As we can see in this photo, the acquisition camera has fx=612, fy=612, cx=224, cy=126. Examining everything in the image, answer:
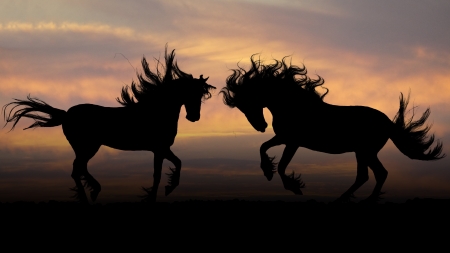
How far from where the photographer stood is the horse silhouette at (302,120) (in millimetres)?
12000

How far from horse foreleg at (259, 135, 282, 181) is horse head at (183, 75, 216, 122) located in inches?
57.9

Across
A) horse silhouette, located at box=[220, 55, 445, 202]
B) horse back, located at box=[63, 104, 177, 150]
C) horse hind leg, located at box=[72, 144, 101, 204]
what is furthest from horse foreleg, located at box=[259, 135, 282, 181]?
horse hind leg, located at box=[72, 144, 101, 204]

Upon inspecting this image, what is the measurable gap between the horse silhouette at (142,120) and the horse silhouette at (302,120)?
934 mm

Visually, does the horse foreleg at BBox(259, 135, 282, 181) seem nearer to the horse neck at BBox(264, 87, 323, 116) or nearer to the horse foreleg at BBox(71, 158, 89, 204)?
the horse neck at BBox(264, 87, 323, 116)

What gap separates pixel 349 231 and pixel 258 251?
1.64 metres

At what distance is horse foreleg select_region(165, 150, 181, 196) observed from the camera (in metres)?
12.1

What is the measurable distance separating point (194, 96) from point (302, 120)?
221 centimetres

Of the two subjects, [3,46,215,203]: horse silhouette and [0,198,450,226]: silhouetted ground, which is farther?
[3,46,215,203]: horse silhouette

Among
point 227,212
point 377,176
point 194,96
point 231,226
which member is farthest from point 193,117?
point 231,226

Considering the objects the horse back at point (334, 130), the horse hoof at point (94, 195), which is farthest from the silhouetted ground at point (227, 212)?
the horse hoof at point (94, 195)

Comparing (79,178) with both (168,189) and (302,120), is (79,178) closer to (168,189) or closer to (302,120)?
(168,189)

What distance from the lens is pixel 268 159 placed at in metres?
12.3

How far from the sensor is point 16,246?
822 centimetres

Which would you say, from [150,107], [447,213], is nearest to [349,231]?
[447,213]
